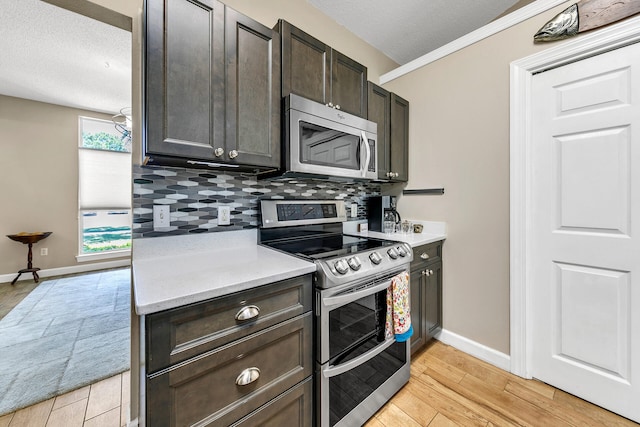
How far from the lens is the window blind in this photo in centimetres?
420

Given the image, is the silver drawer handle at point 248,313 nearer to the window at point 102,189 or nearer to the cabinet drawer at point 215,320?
the cabinet drawer at point 215,320

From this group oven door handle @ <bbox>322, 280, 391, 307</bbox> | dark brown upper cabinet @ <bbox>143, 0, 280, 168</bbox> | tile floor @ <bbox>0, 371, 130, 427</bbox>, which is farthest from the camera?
tile floor @ <bbox>0, 371, 130, 427</bbox>

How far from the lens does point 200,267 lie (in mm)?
1144

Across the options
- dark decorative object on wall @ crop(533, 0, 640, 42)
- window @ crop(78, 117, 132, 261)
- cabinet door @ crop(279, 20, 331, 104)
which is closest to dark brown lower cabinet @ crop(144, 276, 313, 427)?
cabinet door @ crop(279, 20, 331, 104)

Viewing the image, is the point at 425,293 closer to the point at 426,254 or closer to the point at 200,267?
the point at 426,254

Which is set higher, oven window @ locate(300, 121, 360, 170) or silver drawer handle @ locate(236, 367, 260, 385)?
oven window @ locate(300, 121, 360, 170)

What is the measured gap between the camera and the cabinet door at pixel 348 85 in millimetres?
1660

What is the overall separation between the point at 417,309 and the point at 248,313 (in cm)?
141

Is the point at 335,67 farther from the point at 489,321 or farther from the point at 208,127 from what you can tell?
the point at 489,321

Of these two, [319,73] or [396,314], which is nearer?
[396,314]

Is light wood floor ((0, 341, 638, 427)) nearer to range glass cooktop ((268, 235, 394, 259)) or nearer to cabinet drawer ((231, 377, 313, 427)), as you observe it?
cabinet drawer ((231, 377, 313, 427))

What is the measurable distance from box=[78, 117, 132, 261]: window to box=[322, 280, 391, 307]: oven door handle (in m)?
4.66

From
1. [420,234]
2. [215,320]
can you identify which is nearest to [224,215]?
[215,320]

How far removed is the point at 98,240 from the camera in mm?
4434
